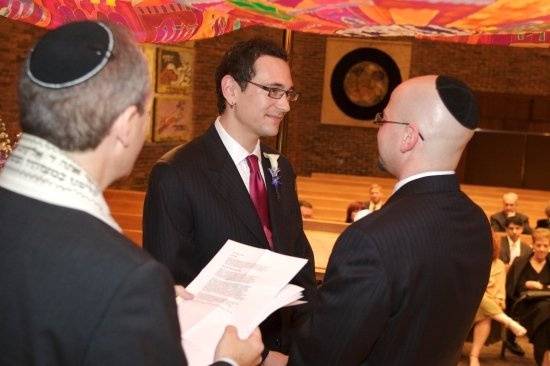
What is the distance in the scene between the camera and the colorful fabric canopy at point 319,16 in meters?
3.81

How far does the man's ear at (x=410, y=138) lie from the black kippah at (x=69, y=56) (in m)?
1.00

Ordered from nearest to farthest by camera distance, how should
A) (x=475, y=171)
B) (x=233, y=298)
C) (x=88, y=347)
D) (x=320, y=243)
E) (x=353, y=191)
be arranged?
(x=88, y=347) → (x=233, y=298) → (x=320, y=243) → (x=353, y=191) → (x=475, y=171)

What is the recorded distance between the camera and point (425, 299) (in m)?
2.10

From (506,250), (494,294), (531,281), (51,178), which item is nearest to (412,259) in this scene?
(51,178)

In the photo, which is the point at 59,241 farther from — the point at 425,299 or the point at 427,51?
the point at 427,51

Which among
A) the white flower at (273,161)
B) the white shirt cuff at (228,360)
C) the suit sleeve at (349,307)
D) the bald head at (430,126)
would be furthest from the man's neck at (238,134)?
the white shirt cuff at (228,360)

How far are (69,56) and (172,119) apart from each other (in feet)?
40.4

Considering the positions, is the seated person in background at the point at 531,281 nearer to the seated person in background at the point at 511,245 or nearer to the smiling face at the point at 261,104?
the seated person in background at the point at 511,245

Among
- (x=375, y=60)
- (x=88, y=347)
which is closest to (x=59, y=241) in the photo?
(x=88, y=347)

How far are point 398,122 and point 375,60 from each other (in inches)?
620

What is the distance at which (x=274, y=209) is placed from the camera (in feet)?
10.2

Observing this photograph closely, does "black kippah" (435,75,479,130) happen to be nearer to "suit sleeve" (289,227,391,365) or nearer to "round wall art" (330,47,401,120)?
"suit sleeve" (289,227,391,365)

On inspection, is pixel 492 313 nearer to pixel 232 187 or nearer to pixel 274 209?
pixel 274 209

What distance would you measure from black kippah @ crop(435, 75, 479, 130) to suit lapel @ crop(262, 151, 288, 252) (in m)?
1.05
